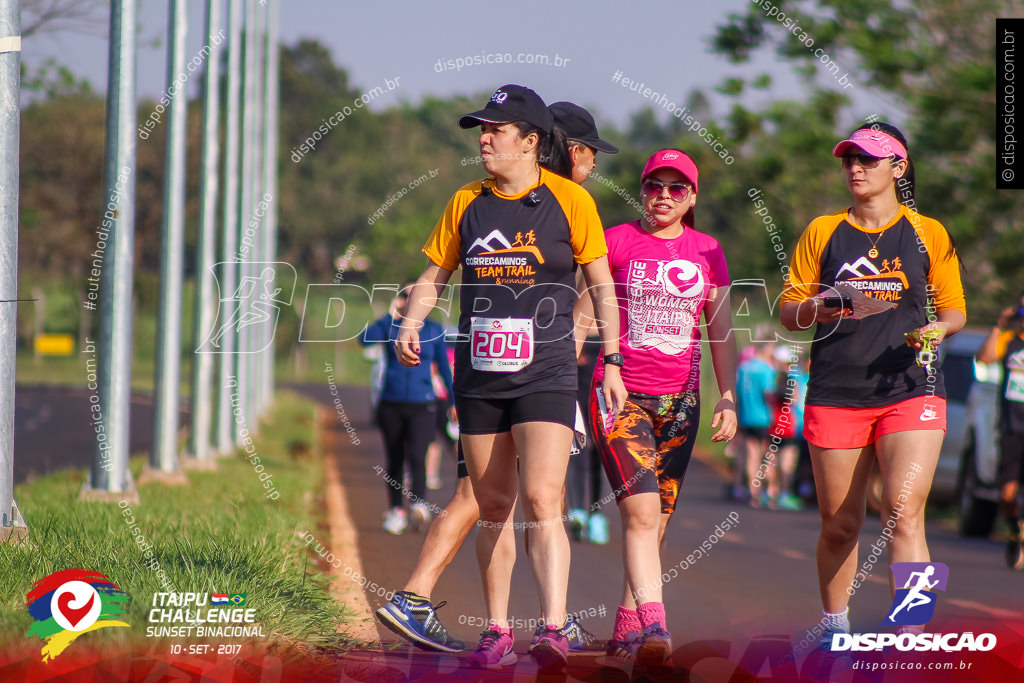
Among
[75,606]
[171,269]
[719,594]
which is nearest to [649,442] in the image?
[75,606]

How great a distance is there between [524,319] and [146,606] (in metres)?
1.82

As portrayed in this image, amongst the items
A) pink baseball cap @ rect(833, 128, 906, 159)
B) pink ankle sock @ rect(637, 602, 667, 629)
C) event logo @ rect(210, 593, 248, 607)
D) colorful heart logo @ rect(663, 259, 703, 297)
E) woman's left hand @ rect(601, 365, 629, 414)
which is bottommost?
pink ankle sock @ rect(637, 602, 667, 629)

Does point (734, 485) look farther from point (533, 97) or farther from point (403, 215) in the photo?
point (403, 215)

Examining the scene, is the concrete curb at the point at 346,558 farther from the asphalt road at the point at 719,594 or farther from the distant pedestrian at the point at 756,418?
the distant pedestrian at the point at 756,418

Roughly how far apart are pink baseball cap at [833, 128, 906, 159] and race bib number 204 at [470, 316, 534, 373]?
5.15 feet

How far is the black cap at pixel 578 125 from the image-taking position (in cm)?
654

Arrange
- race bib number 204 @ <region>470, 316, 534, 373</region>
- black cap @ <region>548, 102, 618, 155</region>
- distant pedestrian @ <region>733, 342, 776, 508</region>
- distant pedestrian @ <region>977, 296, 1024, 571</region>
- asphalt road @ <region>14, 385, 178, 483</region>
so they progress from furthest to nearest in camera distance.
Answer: distant pedestrian @ <region>733, 342, 776, 508</region>
asphalt road @ <region>14, 385, 178, 483</region>
distant pedestrian @ <region>977, 296, 1024, 571</region>
black cap @ <region>548, 102, 618, 155</region>
race bib number 204 @ <region>470, 316, 534, 373</region>

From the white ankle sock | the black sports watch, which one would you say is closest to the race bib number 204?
the black sports watch

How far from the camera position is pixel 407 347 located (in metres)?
5.77

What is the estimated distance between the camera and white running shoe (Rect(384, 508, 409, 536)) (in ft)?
37.5

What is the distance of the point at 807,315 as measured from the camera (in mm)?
5988

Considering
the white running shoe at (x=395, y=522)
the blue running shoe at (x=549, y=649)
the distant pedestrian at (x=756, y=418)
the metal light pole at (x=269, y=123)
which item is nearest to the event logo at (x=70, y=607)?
the blue running shoe at (x=549, y=649)

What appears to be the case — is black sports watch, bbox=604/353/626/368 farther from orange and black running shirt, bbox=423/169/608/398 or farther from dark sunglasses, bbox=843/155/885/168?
dark sunglasses, bbox=843/155/885/168

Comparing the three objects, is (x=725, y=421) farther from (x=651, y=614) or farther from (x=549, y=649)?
(x=549, y=649)
